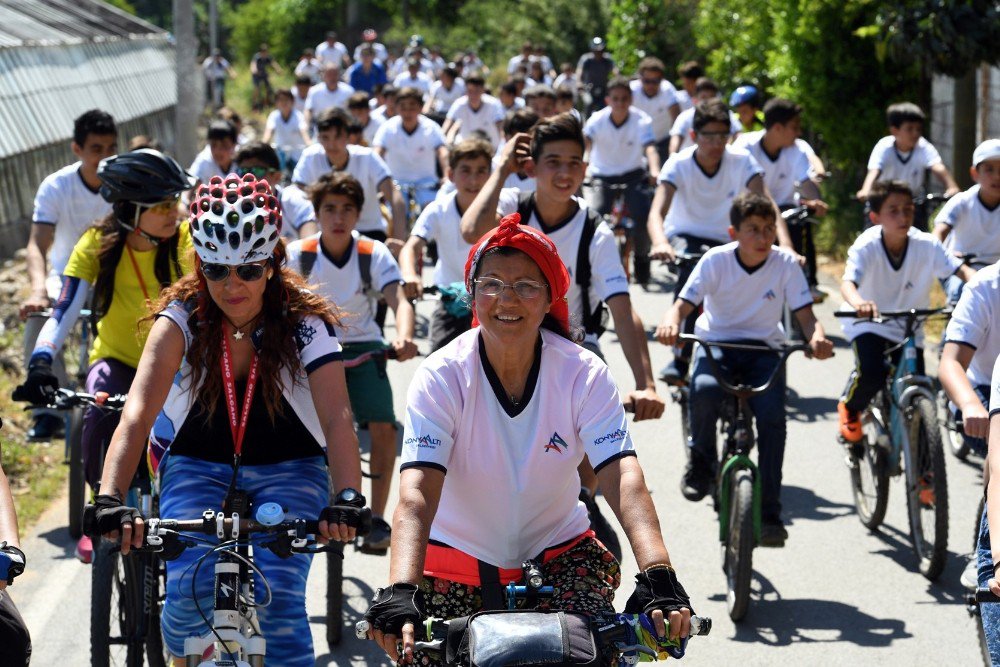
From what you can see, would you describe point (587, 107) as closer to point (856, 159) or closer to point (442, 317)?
point (856, 159)

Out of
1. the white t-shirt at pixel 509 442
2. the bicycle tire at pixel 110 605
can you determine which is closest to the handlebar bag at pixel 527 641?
the white t-shirt at pixel 509 442

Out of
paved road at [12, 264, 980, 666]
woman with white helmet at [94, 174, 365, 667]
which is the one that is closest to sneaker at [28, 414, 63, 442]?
paved road at [12, 264, 980, 666]

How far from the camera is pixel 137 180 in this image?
21.0ft

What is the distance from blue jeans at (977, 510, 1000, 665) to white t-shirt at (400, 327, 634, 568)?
126cm

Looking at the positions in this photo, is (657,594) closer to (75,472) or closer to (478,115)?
(75,472)

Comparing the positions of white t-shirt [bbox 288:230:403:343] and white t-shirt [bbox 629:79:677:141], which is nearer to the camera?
white t-shirt [bbox 288:230:403:343]

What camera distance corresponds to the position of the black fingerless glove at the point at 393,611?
3.61m

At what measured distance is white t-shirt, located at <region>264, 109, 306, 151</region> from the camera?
792 inches

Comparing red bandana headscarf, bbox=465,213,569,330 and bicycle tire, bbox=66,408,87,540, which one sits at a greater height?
red bandana headscarf, bbox=465,213,569,330

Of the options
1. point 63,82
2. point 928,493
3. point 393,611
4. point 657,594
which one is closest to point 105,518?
point 393,611

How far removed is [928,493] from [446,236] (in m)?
3.02

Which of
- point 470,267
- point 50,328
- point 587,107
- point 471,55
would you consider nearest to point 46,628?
point 50,328

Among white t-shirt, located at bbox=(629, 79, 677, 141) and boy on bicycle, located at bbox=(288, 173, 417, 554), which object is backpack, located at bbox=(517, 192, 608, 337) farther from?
white t-shirt, located at bbox=(629, 79, 677, 141)

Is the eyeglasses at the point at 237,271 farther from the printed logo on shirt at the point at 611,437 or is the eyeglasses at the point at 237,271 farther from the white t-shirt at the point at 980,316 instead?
the white t-shirt at the point at 980,316
